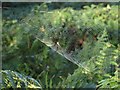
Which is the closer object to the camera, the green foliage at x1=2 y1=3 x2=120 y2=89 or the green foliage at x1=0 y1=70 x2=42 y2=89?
the green foliage at x1=0 y1=70 x2=42 y2=89

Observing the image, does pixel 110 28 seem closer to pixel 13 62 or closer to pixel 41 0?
pixel 41 0

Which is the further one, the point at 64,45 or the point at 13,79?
the point at 64,45

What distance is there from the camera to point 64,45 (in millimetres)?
2754

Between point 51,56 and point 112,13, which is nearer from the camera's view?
point 51,56

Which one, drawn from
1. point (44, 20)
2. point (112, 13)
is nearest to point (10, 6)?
point (44, 20)

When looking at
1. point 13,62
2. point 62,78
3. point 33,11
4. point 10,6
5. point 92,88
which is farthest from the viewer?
point 10,6

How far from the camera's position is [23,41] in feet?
10.3

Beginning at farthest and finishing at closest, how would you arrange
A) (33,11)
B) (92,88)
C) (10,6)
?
(10,6) → (33,11) → (92,88)

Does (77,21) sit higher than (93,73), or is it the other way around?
(77,21)

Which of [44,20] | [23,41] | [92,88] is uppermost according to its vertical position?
[44,20]

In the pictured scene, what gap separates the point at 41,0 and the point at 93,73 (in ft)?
2.94

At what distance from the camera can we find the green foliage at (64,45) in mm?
2619

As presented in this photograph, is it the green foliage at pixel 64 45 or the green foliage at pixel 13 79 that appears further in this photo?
the green foliage at pixel 64 45

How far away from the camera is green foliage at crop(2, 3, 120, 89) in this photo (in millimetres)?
2619
